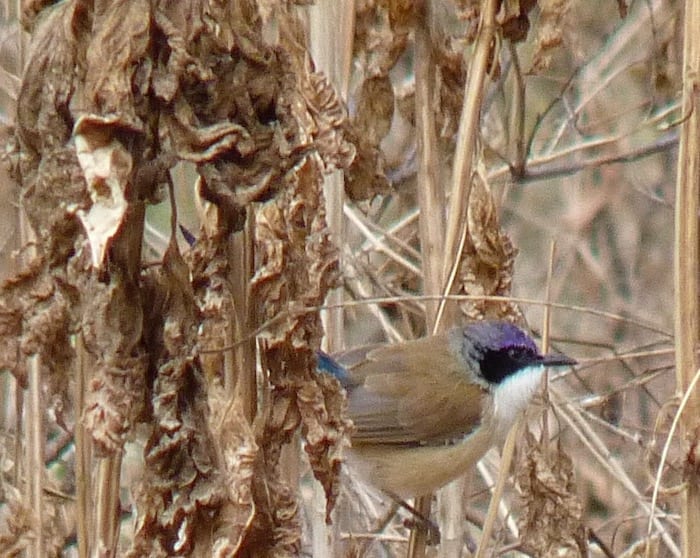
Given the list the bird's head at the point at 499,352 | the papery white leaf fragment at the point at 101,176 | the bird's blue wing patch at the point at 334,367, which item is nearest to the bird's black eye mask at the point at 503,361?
the bird's head at the point at 499,352

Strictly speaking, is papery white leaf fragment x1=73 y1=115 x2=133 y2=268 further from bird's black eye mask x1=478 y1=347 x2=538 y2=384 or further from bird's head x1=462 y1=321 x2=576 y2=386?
bird's black eye mask x1=478 y1=347 x2=538 y2=384

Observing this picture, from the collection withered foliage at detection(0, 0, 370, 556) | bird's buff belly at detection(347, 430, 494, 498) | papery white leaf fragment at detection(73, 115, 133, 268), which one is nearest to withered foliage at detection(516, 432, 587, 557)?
bird's buff belly at detection(347, 430, 494, 498)

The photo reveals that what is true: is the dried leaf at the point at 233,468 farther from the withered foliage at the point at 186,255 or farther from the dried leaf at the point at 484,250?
the dried leaf at the point at 484,250

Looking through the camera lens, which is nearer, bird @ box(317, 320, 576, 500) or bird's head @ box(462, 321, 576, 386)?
bird's head @ box(462, 321, 576, 386)

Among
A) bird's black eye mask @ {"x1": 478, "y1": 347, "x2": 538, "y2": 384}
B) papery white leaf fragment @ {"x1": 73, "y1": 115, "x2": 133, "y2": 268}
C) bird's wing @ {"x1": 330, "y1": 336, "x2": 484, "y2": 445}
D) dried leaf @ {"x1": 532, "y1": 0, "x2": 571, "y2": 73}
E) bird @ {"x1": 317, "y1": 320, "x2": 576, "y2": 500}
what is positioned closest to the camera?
papery white leaf fragment @ {"x1": 73, "y1": 115, "x2": 133, "y2": 268}

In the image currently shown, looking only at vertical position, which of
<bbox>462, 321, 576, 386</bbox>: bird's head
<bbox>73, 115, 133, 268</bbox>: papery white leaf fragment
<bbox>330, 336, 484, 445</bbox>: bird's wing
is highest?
<bbox>73, 115, 133, 268</bbox>: papery white leaf fragment

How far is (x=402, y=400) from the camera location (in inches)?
159

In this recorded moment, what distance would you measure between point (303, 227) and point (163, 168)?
10.6 inches

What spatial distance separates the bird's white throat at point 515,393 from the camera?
3695 mm

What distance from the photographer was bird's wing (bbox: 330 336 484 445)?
397cm

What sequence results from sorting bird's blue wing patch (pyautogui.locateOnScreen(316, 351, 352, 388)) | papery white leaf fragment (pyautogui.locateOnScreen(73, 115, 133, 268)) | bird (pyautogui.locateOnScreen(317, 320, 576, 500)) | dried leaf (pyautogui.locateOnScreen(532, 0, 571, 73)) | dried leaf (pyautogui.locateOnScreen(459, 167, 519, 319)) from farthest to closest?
bird (pyautogui.locateOnScreen(317, 320, 576, 500)) → bird's blue wing patch (pyautogui.locateOnScreen(316, 351, 352, 388)) → dried leaf (pyautogui.locateOnScreen(459, 167, 519, 319)) → dried leaf (pyautogui.locateOnScreen(532, 0, 571, 73)) → papery white leaf fragment (pyautogui.locateOnScreen(73, 115, 133, 268))

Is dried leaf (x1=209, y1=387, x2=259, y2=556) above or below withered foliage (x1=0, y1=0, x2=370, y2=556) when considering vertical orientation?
below

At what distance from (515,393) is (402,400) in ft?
1.34

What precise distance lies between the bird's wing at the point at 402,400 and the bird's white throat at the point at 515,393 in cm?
7
